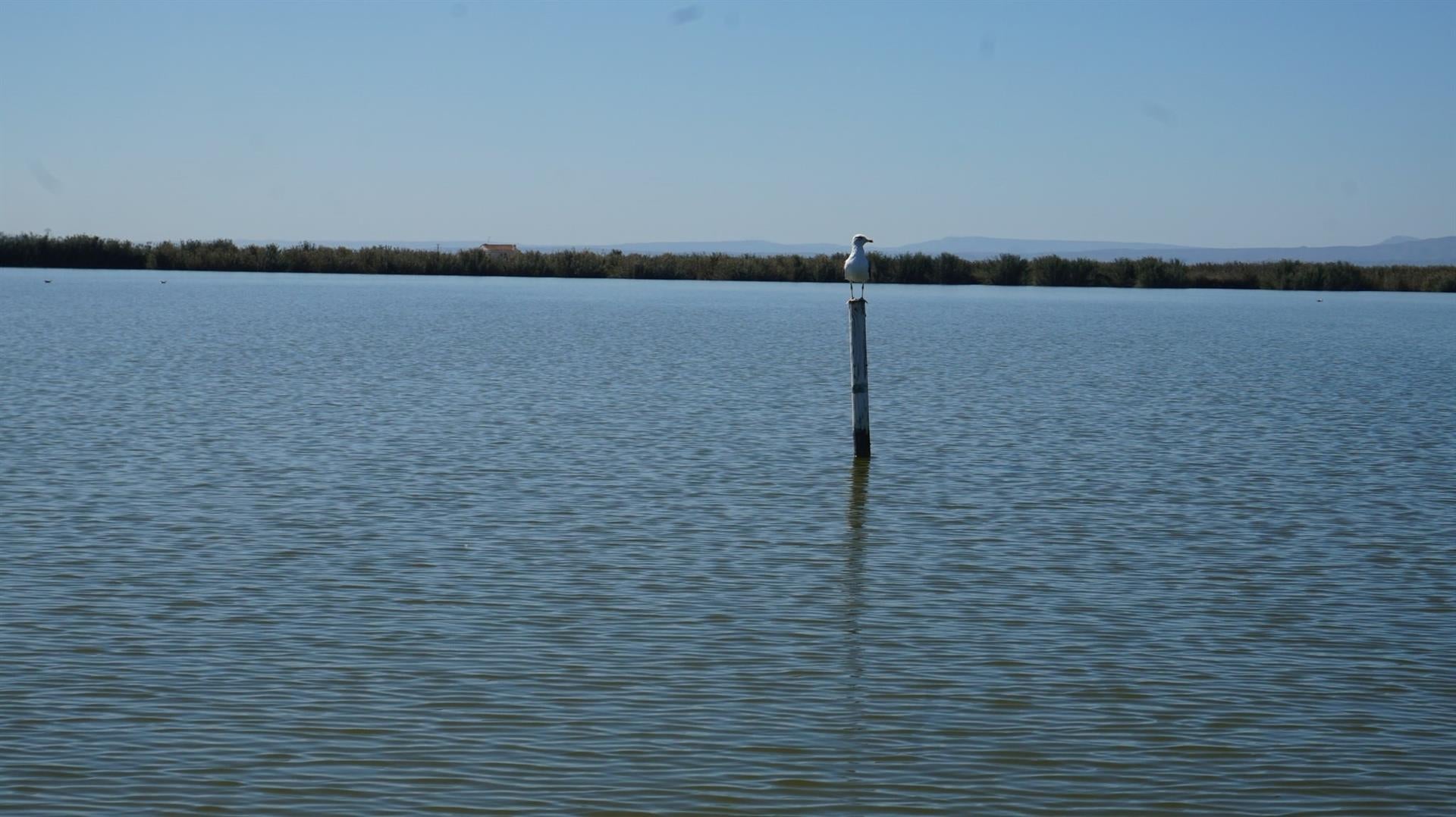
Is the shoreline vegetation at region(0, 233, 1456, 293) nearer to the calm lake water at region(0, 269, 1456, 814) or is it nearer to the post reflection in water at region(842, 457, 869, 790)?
the calm lake water at region(0, 269, 1456, 814)

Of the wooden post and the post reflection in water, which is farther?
the wooden post

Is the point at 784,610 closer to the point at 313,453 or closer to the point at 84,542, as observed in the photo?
the point at 84,542

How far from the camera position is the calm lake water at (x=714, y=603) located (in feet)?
25.1

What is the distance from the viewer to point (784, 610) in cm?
1095

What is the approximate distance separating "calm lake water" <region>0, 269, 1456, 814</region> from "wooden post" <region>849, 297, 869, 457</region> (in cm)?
39

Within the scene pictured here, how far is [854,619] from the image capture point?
35.2 feet

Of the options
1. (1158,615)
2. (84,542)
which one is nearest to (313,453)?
(84,542)

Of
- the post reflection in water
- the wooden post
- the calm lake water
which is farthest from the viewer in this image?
the wooden post

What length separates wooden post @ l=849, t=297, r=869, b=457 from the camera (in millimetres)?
18547

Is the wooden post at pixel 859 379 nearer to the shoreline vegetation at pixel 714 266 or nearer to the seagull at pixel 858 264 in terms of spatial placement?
the seagull at pixel 858 264

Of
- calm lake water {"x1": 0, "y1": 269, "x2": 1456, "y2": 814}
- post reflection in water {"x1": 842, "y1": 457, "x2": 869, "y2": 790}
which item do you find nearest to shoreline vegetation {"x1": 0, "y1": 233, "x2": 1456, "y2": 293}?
calm lake water {"x1": 0, "y1": 269, "x2": 1456, "y2": 814}

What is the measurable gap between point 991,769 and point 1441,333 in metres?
47.7

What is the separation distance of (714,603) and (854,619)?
905 mm

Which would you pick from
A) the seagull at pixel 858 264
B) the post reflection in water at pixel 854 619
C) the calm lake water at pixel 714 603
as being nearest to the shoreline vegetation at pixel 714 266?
the calm lake water at pixel 714 603
